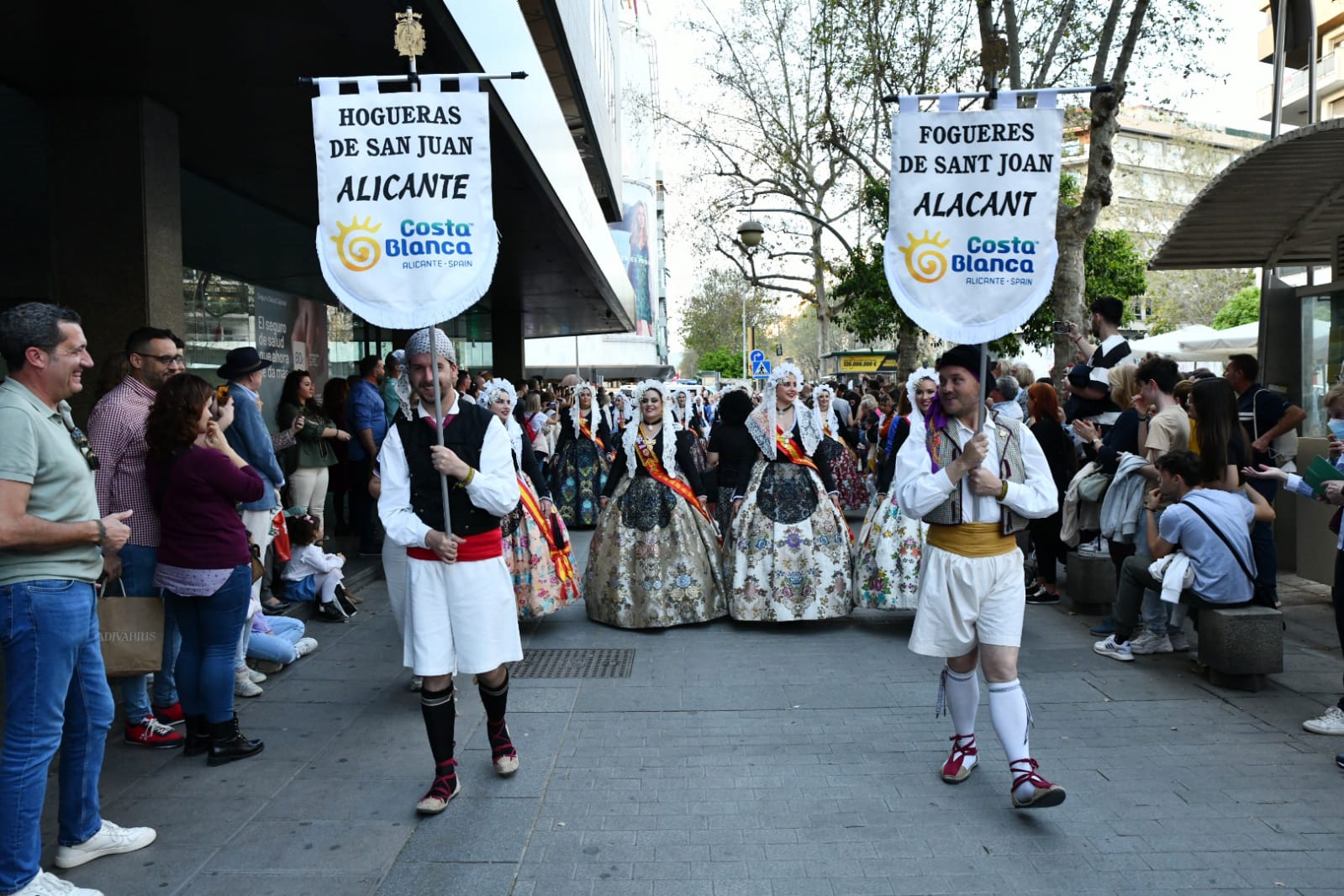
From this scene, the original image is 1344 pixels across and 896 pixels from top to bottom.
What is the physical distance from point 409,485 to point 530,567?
10.7ft

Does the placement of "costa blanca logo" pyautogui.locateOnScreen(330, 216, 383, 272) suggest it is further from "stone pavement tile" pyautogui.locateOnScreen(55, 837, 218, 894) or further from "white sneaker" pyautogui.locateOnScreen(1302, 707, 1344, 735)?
"white sneaker" pyautogui.locateOnScreen(1302, 707, 1344, 735)

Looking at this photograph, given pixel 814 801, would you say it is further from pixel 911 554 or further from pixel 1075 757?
pixel 911 554

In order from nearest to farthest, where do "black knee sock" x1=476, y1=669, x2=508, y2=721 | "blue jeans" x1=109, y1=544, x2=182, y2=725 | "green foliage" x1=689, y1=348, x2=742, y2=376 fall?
"black knee sock" x1=476, y1=669, x2=508, y2=721 < "blue jeans" x1=109, y1=544, x2=182, y2=725 < "green foliage" x1=689, y1=348, x2=742, y2=376

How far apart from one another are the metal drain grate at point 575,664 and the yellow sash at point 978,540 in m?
2.88

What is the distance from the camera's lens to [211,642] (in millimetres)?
4895

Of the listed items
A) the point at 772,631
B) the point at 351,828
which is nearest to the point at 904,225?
the point at 351,828

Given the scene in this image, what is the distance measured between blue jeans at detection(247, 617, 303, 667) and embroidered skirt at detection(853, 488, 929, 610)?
4276mm

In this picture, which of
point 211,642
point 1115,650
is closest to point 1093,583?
point 1115,650

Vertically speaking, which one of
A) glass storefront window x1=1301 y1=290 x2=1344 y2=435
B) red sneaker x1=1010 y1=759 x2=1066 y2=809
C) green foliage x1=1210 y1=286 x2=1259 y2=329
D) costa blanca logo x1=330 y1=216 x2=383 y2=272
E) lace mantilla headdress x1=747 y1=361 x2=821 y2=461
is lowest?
red sneaker x1=1010 y1=759 x2=1066 y2=809

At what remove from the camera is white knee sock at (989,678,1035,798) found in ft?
14.0

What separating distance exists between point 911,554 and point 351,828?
4.87m

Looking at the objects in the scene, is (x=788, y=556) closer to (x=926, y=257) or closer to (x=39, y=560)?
(x=926, y=257)

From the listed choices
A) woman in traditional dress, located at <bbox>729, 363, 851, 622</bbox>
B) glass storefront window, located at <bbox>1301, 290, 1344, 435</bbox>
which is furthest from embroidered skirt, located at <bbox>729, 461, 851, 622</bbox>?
glass storefront window, located at <bbox>1301, 290, 1344, 435</bbox>

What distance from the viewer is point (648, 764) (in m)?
4.92
